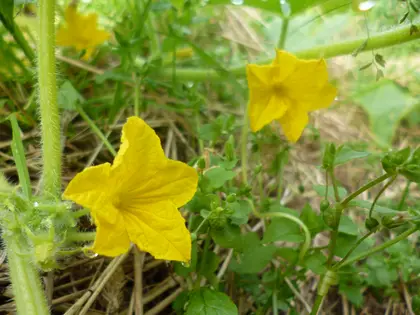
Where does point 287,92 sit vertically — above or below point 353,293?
above

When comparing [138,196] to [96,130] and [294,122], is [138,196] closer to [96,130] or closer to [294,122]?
[96,130]

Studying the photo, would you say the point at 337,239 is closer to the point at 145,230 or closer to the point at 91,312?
the point at 145,230

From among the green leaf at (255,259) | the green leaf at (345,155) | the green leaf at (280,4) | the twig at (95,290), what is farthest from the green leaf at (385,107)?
the twig at (95,290)

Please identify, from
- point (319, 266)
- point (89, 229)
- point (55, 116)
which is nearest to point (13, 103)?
point (55, 116)

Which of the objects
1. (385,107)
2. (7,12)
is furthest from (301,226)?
(385,107)

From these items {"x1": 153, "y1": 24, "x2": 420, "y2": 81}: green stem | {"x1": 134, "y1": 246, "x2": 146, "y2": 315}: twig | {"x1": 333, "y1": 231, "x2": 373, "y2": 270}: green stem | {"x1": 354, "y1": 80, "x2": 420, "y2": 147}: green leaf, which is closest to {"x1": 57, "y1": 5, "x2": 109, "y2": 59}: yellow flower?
{"x1": 153, "y1": 24, "x2": 420, "y2": 81}: green stem

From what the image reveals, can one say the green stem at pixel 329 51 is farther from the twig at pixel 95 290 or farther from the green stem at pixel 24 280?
the green stem at pixel 24 280
